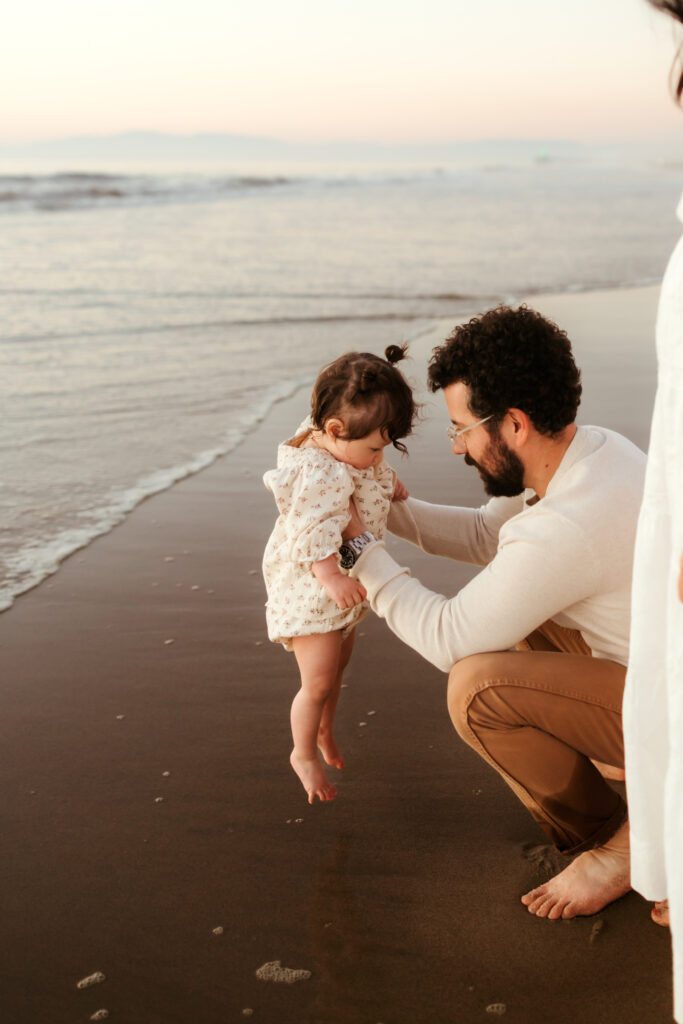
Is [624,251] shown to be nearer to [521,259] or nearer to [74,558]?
[521,259]

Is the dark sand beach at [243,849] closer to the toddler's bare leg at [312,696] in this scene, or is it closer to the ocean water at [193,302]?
the toddler's bare leg at [312,696]

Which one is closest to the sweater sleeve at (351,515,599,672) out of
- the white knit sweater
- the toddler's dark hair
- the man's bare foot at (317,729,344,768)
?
the white knit sweater

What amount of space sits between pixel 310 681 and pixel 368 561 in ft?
1.23

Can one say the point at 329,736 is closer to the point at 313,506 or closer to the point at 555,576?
the point at 313,506

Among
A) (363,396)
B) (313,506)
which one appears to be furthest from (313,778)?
(363,396)

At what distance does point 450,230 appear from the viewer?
18.1m

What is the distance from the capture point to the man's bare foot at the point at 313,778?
2633 mm

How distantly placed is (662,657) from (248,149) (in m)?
88.9

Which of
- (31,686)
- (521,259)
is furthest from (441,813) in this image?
(521,259)

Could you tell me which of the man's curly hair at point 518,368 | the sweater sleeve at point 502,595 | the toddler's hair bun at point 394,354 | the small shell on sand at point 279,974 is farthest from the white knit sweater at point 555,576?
the small shell on sand at point 279,974

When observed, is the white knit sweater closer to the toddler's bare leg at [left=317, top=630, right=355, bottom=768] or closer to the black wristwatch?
the black wristwatch

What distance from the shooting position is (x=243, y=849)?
2.58 meters

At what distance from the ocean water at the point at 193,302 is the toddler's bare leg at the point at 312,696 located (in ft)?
5.76

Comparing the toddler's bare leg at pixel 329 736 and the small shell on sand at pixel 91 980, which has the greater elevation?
the toddler's bare leg at pixel 329 736
